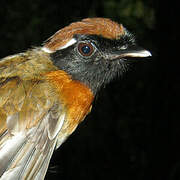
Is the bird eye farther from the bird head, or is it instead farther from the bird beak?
the bird beak

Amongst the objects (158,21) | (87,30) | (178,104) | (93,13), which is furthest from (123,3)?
(87,30)

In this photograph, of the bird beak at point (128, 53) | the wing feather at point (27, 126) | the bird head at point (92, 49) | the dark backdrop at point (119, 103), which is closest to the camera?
the wing feather at point (27, 126)

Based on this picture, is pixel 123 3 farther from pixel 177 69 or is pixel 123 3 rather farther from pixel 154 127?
pixel 154 127

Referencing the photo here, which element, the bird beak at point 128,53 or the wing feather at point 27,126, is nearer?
the wing feather at point 27,126

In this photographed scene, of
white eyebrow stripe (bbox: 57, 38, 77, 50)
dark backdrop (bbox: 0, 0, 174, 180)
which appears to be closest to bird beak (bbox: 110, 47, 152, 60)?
white eyebrow stripe (bbox: 57, 38, 77, 50)

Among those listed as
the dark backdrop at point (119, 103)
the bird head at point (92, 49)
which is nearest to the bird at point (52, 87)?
the bird head at point (92, 49)

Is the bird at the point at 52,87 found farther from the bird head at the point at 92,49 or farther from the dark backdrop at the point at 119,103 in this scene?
the dark backdrop at the point at 119,103

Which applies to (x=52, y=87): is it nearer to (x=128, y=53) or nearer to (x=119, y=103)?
(x=128, y=53)
